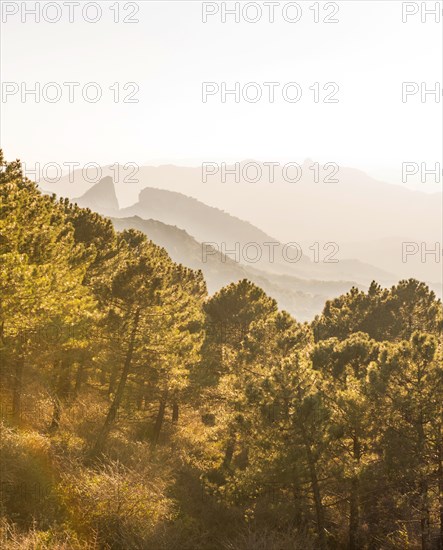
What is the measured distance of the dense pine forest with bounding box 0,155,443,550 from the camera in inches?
611

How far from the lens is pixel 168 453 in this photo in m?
24.8

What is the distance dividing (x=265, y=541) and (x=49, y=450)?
34.3ft

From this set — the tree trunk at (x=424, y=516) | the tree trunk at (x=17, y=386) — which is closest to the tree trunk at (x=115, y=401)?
the tree trunk at (x=17, y=386)

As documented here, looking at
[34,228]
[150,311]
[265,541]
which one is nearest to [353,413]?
[265,541]

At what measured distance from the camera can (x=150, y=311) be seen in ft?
68.0

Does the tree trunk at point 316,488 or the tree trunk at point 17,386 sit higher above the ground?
the tree trunk at point 17,386

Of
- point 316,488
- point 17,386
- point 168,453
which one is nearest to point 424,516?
point 316,488

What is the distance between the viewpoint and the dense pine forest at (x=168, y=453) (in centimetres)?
1551

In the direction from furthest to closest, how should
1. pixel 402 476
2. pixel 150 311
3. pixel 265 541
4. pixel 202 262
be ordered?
pixel 202 262, pixel 150 311, pixel 402 476, pixel 265 541

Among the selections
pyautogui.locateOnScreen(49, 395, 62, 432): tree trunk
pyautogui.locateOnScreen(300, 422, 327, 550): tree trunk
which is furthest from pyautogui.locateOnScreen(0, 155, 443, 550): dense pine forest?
pyautogui.locateOnScreen(49, 395, 62, 432): tree trunk

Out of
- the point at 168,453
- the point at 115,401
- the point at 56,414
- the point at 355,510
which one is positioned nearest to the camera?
the point at 355,510

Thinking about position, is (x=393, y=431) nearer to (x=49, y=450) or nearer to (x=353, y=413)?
(x=353, y=413)

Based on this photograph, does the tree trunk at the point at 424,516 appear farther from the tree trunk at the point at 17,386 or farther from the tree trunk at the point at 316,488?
the tree trunk at the point at 17,386

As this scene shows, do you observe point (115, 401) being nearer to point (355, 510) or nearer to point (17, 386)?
point (17, 386)
